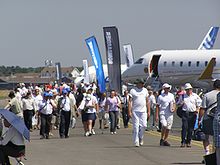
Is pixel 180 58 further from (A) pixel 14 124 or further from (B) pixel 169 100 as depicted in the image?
(A) pixel 14 124

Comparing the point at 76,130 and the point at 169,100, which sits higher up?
the point at 169,100

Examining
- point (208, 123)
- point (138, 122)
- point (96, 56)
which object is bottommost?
point (138, 122)

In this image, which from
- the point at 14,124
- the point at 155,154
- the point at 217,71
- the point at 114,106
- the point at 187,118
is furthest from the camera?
the point at 217,71

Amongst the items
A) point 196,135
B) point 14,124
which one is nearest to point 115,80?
point 196,135

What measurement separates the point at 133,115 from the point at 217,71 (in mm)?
29043

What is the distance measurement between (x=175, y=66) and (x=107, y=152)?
31.3 metres

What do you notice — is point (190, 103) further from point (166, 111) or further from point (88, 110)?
point (88, 110)

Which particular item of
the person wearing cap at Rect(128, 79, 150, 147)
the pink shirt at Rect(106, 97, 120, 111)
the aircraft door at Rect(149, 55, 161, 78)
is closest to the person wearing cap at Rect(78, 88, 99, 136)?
the pink shirt at Rect(106, 97, 120, 111)

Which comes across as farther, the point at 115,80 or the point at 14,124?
the point at 115,80

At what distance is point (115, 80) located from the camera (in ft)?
103

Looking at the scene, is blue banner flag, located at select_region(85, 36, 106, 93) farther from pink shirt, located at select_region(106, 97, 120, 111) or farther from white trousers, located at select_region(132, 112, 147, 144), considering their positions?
white trousers, located at select_region(132, 112, 147, 144)

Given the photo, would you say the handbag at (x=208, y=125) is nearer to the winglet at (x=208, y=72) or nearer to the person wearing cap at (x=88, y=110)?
the person wearing cap at (x=88, y=110)

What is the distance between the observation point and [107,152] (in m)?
16.2

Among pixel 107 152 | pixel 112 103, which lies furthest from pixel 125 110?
pixel 107 152
